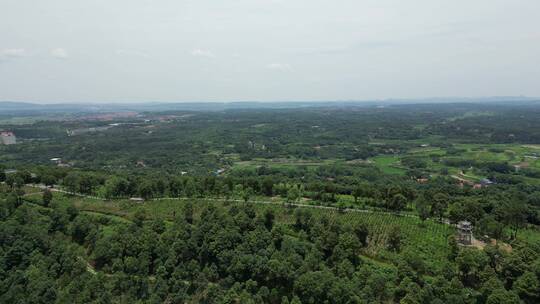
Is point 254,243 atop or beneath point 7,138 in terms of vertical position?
beneath

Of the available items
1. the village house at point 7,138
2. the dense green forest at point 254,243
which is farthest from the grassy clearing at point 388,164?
the village house at point 7,138

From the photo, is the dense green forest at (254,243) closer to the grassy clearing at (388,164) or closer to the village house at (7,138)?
the grassy clearing at (388,164)

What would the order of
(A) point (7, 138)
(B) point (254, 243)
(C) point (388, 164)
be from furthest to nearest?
(A) point (7, 138), (C) point (388, 164), (B) point (254, 243)

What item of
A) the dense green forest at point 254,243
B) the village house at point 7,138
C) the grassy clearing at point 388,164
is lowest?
the grassy clearing at point 388,164

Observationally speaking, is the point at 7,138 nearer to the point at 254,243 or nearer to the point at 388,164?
the point at 254,243

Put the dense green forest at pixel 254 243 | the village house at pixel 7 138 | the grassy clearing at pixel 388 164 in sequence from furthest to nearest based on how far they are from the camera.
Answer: the village house at pixel 7 138
the grassy clearing at pixel 388 164
the dense green forest at pixel 254 243

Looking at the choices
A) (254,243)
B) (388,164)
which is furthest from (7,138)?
(388,164)

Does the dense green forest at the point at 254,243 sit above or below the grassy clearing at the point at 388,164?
above

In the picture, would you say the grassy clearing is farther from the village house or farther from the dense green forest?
the village house

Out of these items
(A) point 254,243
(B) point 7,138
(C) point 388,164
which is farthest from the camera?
(B) point 7,138

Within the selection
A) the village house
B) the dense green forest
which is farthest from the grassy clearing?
the village house

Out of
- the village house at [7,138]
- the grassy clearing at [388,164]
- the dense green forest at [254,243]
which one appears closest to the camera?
the dense green forest at [254,243]

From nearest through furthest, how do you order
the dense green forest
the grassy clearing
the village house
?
the dense green forest
the grassy clearing
the village house

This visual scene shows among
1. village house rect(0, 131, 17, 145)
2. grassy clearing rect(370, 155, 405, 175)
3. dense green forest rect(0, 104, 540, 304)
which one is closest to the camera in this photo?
dense green forest rect(0, 104, 540, 304)
